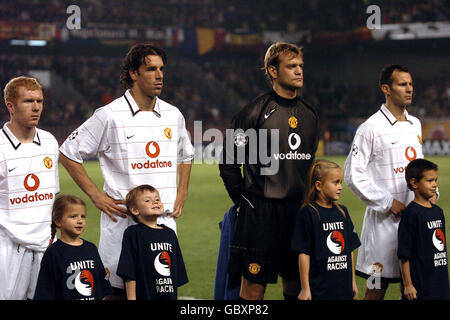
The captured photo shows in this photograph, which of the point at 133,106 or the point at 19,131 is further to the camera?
the point at 133,106

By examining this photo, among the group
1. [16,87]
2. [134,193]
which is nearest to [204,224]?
[134,193]

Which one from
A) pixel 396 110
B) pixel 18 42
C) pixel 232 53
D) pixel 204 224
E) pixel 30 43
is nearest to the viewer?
pixel 396 110

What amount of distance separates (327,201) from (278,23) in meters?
34.3

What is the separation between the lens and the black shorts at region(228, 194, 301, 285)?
4441mm

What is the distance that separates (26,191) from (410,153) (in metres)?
2.93

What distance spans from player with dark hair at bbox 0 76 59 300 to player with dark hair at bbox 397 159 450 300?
2563 millimetres

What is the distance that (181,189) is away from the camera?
4707 millimetres

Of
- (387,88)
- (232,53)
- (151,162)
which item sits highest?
(232,53)

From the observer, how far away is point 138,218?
4.36m

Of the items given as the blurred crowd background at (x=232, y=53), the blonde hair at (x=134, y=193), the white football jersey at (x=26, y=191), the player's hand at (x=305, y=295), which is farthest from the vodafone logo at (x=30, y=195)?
the blurred crowd background at (x=232, y=53)

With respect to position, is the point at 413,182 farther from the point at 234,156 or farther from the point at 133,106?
the point at 133,106

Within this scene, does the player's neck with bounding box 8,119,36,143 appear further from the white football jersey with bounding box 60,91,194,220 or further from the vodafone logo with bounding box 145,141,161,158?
the vodafone logo with bounding box 145,141,161,158

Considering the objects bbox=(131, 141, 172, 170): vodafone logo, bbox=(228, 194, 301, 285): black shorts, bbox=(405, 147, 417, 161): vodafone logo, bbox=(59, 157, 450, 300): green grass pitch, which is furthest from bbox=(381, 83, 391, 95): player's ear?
bbox=(59, 157, 450, 300): green grass pitch
